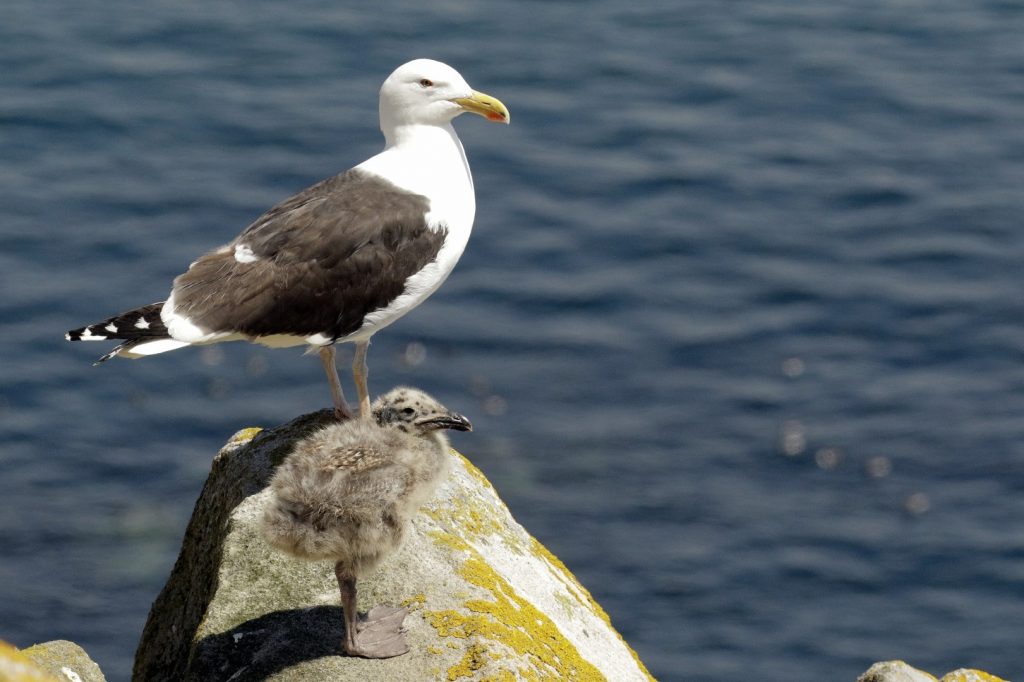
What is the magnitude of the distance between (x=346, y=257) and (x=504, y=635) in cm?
259

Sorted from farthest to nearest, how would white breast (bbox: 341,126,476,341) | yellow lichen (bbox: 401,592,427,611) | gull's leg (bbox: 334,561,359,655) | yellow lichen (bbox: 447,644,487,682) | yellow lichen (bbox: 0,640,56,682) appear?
white breast (bbox: 341,126,476,341), yellow lichen (bbox: 401,592,427,611), gull's leg (bbox: 334,561,359,655), yellow lichen (bbox: 447,644,487,682), yellow lichen (bbox: 0,640,56,682)

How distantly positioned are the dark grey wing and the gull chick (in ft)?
4.49

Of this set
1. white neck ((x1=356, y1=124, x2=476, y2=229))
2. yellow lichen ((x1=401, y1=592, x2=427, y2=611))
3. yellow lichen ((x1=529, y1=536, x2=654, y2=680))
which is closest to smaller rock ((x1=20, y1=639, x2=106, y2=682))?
yellow lichen ((x1=401, y1=592, x2=427, y2=611))

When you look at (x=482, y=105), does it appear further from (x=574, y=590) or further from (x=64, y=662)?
(x=64, y=662)

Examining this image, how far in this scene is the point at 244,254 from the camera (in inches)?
326

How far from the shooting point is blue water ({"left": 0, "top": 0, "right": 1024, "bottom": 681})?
1605cm

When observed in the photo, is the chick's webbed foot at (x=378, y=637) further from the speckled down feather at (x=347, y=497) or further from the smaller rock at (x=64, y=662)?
the smaller rock at (x=64, y=662)

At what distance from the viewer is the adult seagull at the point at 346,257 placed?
26.3 ft

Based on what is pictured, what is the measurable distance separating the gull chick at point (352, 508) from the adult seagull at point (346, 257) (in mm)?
1085

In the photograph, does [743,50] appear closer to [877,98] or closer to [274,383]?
[877,98]

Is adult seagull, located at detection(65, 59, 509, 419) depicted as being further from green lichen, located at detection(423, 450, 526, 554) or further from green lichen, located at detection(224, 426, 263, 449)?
green lichen, located at detection(423, 450, 526, 554)

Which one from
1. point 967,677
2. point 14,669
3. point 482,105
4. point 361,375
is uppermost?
point 482,105

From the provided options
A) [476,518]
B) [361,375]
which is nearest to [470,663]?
[476,518]

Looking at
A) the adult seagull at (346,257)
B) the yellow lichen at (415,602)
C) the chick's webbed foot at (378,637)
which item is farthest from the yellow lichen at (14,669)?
the adult seagull at (346,257)
